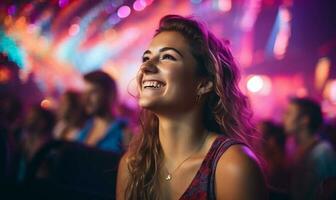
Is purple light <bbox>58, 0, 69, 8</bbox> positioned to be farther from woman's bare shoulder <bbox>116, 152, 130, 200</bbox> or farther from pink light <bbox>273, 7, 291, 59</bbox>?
pink light <bbox>273, 7, 291, 59</bbox>

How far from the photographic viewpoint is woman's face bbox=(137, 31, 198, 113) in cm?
191

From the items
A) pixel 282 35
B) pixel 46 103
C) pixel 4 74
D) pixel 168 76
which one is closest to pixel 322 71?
pixel 282 35

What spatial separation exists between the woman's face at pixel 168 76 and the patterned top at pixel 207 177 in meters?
0.29

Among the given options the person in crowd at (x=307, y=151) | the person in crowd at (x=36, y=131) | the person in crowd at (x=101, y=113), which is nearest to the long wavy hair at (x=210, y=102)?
the person in crowd at (x=307, y=151)

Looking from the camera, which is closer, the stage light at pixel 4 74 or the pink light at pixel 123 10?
the stage light at pixel 4 74

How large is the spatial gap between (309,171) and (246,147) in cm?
189

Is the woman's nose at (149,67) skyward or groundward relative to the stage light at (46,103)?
groundward

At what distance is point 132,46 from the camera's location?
11859mm

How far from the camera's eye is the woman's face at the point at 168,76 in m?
1.91

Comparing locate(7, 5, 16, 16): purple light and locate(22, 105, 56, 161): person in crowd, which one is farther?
locate(22, 105, 56, 161): person in crowd

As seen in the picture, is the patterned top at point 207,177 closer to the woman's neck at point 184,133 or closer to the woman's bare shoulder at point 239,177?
the woman's bare shoulder at point 239,177

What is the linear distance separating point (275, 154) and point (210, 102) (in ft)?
6.94

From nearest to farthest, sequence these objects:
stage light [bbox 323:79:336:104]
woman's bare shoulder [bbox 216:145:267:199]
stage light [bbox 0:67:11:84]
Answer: woman's bare shoulder [bbox 216:145:267:199] → stage light [bbox 0:67:11:84] → stage light [bbox 323:79:336:104]

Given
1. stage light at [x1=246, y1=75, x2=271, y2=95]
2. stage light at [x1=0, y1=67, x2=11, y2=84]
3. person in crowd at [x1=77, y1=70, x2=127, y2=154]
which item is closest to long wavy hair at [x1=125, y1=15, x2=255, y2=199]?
person in crowd at [x1=77, y1=70, x2=127, y2=154]
